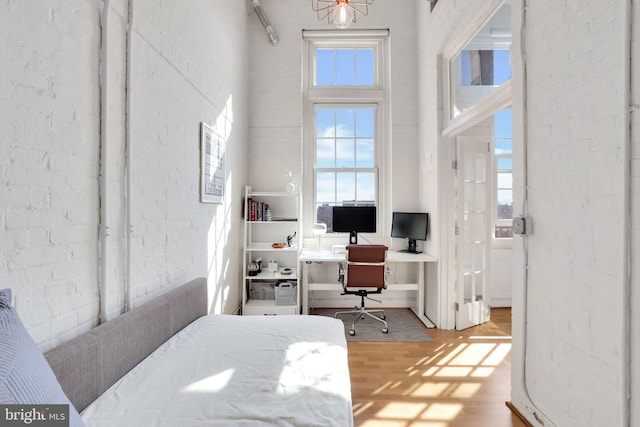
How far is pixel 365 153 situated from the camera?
14.5 feet

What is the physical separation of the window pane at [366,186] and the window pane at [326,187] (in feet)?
1.22

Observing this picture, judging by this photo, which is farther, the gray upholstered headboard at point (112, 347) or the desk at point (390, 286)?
the desk at point (390, 286)

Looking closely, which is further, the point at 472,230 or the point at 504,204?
the point at 504,204

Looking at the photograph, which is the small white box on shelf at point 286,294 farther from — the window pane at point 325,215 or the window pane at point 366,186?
the window pane at point 366,186

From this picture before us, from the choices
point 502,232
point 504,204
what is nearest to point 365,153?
point 504,204

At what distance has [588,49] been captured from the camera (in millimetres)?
1484

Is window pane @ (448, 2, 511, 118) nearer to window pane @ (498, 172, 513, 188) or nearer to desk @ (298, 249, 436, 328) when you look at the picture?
window pane @ (498, 172, 513, 188)

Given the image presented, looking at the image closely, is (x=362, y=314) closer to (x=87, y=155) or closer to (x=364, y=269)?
(x=364, y=269)

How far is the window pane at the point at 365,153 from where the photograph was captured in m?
4.41

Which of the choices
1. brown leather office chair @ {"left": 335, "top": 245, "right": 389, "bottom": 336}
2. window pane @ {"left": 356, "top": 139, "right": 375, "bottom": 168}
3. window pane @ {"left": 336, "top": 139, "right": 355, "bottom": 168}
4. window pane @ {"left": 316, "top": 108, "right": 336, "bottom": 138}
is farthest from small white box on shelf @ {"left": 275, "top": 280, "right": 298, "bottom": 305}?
window pane @ {"left": 316, "top": 108, "right": 336, "bottom": 138}

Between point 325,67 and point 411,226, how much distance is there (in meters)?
2.58

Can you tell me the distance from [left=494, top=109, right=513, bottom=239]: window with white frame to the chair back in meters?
2.06

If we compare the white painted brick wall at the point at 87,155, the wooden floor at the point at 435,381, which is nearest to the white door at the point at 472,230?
the wooden floor at the point at 435,381

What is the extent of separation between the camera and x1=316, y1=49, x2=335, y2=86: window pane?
445cm
